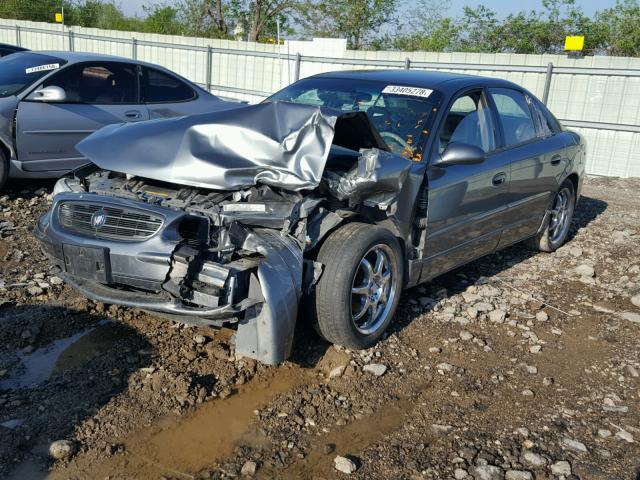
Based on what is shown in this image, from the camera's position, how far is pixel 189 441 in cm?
306

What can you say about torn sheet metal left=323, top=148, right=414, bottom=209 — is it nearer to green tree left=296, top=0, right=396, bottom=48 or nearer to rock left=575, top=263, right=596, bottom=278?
rock left=575, top=263, right=596, bottom=278

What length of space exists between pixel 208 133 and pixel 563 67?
32.0 ft

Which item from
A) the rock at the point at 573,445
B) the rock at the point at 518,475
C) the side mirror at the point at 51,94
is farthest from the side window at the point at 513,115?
the side mirror at the point at 51,94

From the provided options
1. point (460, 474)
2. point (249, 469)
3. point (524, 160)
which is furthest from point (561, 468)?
point (524, 160)

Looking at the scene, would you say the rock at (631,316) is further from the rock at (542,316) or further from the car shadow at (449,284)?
the car shadow at (449,284)

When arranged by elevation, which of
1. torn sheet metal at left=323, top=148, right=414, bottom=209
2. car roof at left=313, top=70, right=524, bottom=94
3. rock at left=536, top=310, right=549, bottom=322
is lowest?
rock at left=536, top=310, right=549, bottom=322

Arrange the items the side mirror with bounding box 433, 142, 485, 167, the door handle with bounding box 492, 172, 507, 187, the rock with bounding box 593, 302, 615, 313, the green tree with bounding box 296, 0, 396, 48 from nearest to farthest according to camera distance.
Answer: the side mirror with bounding box 433, 142, 485, 167 < the door handle with bounding box 492, 172, 507, 187 < the rock with bounding box 593, 302, 615, 313 < the green tree with bounding box 296, 0, 396, 48

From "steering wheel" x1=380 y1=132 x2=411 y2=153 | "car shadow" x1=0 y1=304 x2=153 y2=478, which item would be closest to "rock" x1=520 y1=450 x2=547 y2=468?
"car shadow" x1=0 y1=304 x2=153 y2=478

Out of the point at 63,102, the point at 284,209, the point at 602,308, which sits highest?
the point at 63,102

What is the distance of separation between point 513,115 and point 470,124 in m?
0.84

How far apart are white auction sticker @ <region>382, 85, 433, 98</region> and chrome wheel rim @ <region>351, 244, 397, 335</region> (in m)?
1.32

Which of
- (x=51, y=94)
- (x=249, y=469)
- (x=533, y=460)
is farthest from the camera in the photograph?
(x=51, y=94)

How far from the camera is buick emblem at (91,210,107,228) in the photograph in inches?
142

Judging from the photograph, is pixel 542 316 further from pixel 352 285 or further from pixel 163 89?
pixel 163 89
